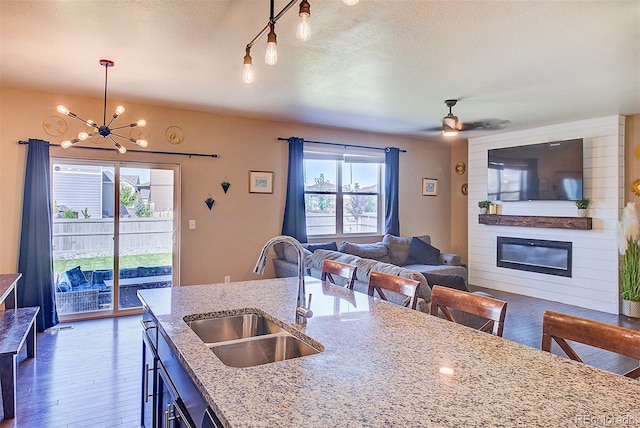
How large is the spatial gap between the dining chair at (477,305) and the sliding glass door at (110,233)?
4.08 m

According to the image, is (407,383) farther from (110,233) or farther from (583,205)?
(583,205)

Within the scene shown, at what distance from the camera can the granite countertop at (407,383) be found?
979 millimetres

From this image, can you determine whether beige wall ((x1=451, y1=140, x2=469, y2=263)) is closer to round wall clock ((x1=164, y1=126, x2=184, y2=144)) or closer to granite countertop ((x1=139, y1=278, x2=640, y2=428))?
round wall clock ((x1=164, y1=126, x2=184, y2=144))

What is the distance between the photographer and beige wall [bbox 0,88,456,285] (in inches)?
173

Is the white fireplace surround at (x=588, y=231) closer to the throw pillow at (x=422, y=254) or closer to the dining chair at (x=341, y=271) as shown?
the throw pillow at (x=422, y=254)

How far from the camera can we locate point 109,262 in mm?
4941

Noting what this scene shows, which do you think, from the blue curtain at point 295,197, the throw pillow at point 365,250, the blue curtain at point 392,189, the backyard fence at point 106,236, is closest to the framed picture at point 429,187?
the blue curtain at point 392,189

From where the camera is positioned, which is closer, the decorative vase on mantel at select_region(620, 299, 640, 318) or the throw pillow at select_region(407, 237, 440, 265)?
the decorative vase on mantel at select_region(620, 299, 640, 318)

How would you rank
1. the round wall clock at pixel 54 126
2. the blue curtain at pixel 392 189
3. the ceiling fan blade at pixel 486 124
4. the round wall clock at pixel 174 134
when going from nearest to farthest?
the round wall clock at pixel 54 126
the round wall clock at pixel 174 134
the ceiling fan blade at pixel 486 124
the blue curtain at pixel 392 189

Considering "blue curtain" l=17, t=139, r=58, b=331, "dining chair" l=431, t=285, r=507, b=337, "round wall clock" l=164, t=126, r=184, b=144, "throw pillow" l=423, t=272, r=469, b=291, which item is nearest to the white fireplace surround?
"throw pillow" l=423, t=272, r=469, b=291

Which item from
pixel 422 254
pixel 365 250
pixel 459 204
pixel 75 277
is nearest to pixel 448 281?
pixel 365 250

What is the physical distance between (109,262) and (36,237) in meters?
0.83

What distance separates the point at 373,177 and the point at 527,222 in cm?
257

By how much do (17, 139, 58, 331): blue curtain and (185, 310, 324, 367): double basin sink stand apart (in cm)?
352
